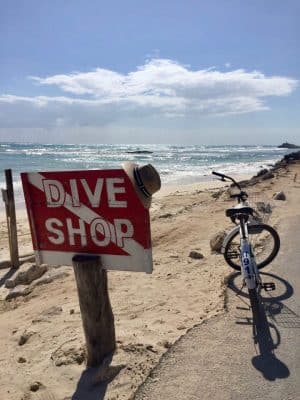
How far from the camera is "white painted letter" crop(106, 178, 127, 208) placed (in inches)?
123

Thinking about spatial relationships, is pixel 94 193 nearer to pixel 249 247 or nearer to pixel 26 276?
pixel 249 247

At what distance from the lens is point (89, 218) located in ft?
10.8

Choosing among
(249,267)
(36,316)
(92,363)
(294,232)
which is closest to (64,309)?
(36,316)

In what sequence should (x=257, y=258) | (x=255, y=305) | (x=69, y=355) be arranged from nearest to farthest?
(x=69, y=355) → (x=255, y=305) → (x=257, y=258)

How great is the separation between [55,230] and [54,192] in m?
0.33

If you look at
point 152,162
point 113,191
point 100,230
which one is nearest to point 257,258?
point 100,230

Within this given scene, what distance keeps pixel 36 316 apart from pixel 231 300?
2364 mm

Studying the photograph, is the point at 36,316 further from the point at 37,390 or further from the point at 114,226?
the point at 114,226

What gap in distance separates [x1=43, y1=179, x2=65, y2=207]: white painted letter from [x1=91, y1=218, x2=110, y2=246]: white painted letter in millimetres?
334

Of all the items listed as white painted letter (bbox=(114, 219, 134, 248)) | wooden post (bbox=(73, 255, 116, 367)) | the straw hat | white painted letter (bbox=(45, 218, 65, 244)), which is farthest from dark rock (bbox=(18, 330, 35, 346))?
the straw hat

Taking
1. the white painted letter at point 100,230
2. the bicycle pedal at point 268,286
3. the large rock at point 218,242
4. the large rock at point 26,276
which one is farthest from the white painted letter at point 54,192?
the large rock at point 26,276

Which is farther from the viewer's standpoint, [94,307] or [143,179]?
[94,307]

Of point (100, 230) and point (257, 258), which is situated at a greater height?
point (100, 230)

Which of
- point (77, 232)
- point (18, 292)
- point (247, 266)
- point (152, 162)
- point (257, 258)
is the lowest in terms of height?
point (152, 162)
